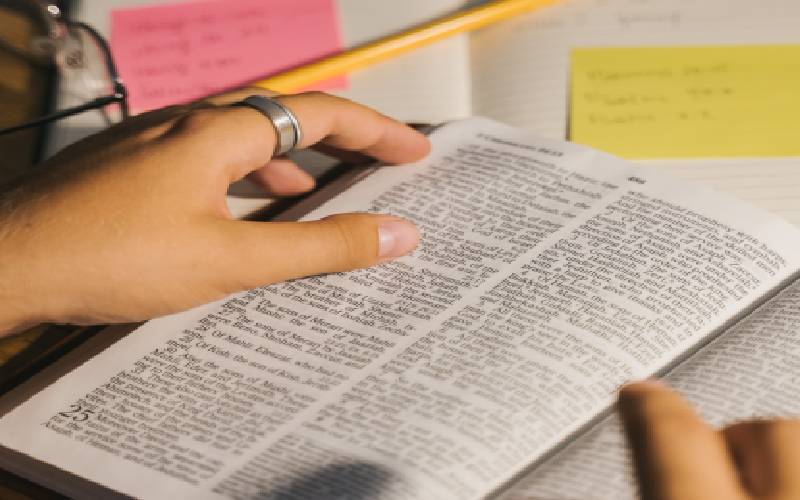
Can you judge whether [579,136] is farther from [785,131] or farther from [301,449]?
[301,449]

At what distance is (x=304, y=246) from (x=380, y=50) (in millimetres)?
345

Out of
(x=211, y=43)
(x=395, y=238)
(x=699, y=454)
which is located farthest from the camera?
(x=211, y=43)

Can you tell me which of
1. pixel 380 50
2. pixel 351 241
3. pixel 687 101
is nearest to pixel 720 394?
pixel 351 241

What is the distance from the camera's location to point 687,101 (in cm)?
91

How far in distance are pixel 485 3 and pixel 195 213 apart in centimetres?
47

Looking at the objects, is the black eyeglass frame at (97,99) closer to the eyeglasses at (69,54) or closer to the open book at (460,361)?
the eyeglasses at (69,54)

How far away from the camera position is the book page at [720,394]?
0.57 m

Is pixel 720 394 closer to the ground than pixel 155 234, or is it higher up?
closer to the ground

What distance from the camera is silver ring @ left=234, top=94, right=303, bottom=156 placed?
2.48 feet

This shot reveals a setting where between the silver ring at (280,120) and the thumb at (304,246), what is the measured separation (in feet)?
0.32

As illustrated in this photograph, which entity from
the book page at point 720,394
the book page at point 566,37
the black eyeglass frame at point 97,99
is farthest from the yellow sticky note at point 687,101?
the black eyeglass frame at point 97,99

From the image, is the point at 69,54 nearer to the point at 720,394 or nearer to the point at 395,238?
the point at 395,238

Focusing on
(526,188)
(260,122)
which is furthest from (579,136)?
(260,122)

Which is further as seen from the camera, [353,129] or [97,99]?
[97,99]
